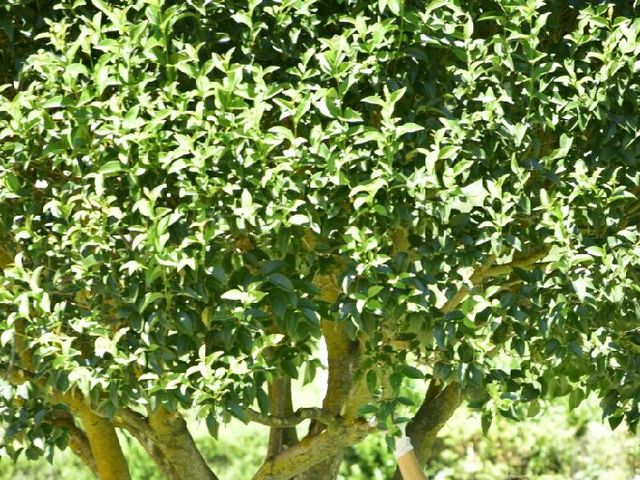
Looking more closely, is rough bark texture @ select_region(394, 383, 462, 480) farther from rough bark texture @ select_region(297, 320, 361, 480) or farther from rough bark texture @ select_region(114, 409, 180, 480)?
rough bark texture @ select_region(114, 409, 180, 480)

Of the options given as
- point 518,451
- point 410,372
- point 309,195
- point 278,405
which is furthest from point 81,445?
point 518,451

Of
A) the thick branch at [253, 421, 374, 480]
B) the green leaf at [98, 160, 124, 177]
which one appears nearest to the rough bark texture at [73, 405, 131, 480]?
the thick branch at [253, 421, 374, 480]

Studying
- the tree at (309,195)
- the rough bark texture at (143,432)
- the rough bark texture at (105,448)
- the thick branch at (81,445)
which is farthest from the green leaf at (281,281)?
the thick branch at (81,445)

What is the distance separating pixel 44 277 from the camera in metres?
3.71

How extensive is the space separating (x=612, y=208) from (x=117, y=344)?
5.23ft

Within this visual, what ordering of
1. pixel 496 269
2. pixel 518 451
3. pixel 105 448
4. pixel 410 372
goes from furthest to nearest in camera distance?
pixel 518 451 < pixel 105 448 < pixel 496 269 < pixel 410 372

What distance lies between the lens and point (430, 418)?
17.2 ft

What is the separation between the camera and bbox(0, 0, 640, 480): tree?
3.37 m

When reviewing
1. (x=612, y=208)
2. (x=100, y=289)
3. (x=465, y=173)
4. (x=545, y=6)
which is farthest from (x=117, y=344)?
(x=545, y=6)

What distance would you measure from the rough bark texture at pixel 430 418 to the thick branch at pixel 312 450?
0.50 meters

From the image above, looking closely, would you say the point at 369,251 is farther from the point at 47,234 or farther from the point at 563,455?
the point at 563,455

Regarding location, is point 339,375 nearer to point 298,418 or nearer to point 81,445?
point 298,418

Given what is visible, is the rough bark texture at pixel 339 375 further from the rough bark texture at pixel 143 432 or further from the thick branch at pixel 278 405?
the rough bark texture at pixel 143 432

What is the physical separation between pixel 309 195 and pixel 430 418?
7.08ft
